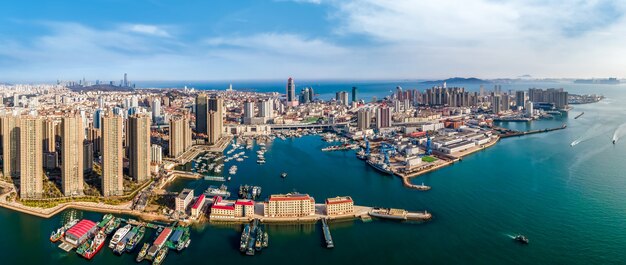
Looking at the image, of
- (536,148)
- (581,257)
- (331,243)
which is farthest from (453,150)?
(331,243)

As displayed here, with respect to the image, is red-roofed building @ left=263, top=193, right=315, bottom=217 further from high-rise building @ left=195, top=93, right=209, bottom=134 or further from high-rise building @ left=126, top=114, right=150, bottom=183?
high-rise building @ left=195, top=93, right=209, bottom=134

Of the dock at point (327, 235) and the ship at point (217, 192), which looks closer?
the dock at point (327, 235)

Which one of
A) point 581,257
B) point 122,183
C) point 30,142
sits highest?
point 30,142

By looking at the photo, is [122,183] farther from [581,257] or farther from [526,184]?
[526,184]

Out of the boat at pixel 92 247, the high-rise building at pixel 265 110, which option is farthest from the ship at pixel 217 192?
the high-rise building at pixel 265 110

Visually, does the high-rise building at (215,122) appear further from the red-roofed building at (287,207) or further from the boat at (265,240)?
the boat at (265,240)

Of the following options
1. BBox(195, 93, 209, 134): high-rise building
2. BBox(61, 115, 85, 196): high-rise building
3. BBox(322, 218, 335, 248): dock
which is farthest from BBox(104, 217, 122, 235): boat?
BBox(195, 93, 209, 134): high-rise building

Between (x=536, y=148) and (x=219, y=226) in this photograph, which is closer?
(x=219, y=226)
